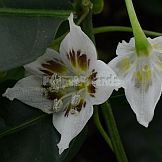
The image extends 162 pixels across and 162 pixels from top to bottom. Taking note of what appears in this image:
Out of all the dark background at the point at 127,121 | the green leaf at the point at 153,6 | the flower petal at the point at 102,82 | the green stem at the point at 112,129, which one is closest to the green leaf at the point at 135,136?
the dark background at the point at 127,121

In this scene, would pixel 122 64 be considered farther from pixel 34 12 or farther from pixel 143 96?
pixel 34 12

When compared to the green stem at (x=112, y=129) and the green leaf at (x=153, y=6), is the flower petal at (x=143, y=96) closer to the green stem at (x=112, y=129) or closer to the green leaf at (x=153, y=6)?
the green stem at (x=112, y=129)

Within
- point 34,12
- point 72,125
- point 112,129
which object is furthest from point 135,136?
point 34,12

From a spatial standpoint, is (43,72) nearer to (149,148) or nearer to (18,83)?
(18,83)

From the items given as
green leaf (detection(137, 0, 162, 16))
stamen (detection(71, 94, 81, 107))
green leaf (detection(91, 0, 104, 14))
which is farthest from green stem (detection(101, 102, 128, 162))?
green leaf (detection(137, 0, 162, 16))

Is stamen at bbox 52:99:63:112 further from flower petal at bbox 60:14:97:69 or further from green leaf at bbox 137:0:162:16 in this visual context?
green leaf at bbox 137:0:162:16

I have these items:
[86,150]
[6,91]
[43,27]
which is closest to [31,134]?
[6,91]
